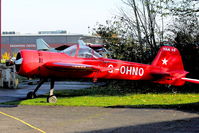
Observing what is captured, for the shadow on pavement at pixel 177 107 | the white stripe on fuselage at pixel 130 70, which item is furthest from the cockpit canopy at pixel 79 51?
the shadow on pavement at pixel 177 107

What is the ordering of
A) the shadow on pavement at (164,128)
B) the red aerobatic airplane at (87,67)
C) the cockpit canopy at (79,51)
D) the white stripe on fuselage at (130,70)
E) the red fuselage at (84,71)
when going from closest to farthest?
the shadow on pavement at (164,128) → the red fuselage at (84,71) → the red aerobatic airplane at (87,67) → the cockpit canopy at (79,51) → the white stripe on fuselage at (130,70)

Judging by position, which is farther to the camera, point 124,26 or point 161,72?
point 124,26

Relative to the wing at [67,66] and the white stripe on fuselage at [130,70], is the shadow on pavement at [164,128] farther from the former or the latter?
the white stripe on fuselage at [130,70]

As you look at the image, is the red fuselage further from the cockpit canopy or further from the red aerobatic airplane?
the cockpit canopy

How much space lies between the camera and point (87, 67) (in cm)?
1329

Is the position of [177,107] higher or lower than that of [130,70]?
lower

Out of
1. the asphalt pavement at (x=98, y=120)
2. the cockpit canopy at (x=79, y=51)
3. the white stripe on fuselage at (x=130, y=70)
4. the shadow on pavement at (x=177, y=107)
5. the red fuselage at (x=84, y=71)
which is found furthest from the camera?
the white stripe on fuselage at (x=130, y=70)

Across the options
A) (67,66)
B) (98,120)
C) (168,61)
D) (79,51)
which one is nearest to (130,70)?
(168,61)

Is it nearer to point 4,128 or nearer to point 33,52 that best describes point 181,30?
point 33,52

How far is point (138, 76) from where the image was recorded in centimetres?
1593

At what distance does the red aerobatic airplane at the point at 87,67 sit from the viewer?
13.1 m

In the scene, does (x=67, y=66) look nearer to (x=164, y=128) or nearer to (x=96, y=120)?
(x=96, y=120)

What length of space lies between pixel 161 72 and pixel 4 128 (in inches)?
377

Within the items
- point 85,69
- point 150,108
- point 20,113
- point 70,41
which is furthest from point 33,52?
point 70,41
